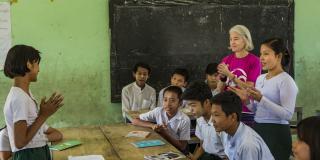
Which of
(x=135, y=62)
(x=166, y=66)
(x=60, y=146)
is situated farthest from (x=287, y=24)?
(x=60, y=146)

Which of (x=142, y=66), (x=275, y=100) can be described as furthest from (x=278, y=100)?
(x=142, y=66)

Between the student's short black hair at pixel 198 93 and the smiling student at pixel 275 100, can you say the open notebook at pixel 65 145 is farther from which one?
the smiling student at pixel 275 100

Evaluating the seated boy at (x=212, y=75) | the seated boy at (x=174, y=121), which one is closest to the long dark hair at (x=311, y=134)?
the seated boy at (x=174, y=121)

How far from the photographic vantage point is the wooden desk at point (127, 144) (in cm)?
256

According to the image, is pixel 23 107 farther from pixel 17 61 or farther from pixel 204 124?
pixel 204 124

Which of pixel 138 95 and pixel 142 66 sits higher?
pixel 142 66

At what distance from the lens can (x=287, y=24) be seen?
542 cm

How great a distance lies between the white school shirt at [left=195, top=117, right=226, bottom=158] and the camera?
2.79 meters

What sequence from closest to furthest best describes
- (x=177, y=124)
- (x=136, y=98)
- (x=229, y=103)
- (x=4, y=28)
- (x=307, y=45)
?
(x=229, y=103) → (x=177, y=124) → (x=4, y=28) → (x=136, y=98) → (x=307, y=45)

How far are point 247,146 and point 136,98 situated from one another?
9.04 ft

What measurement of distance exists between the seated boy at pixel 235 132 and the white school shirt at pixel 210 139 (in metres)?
0.26

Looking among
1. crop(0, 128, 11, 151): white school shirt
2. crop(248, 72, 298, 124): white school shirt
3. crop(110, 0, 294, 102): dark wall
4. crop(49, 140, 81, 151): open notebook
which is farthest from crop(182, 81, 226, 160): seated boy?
crop(110, 0, 294, 102): dark wall

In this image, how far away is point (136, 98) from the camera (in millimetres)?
4863

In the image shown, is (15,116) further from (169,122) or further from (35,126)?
(169,122)
